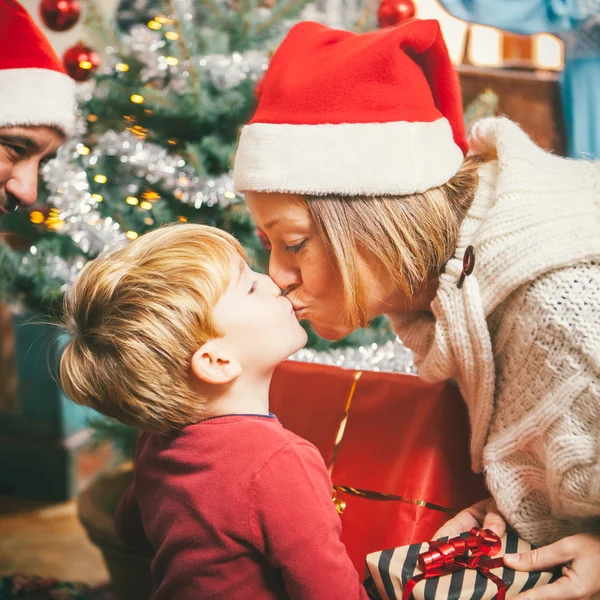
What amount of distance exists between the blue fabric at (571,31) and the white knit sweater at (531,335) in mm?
1084

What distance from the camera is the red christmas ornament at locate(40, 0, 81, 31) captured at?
1.38m

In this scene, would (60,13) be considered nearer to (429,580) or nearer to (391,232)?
(391,232)

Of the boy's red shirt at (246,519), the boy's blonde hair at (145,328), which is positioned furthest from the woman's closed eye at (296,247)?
the boy's red shirt at (246,519)

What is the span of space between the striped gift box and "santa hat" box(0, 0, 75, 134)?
3.13 feet

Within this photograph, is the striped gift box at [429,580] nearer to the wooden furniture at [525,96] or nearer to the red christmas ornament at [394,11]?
the red christmas ornament at [394,11]

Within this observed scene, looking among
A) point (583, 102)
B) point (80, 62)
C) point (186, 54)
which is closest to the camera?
point (186, 54)

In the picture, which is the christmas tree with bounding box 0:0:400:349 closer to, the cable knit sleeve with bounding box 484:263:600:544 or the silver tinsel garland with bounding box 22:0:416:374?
the silver tinsel garland with bounding box 22:0:416:374

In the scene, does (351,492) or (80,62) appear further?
(80,62)

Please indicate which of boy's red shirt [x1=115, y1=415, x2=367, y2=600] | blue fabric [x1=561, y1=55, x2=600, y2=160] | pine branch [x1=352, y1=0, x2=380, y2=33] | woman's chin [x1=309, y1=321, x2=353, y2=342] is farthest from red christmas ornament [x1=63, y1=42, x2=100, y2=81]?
blue fabric [x1=561, y1=55, x2=600, y2=160]


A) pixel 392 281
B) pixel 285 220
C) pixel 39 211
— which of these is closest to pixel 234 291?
pixel 285 220

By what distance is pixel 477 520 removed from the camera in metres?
1.00

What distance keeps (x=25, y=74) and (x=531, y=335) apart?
38.4 inches

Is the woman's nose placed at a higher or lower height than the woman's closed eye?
lower

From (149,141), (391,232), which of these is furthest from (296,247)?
(149,141)
